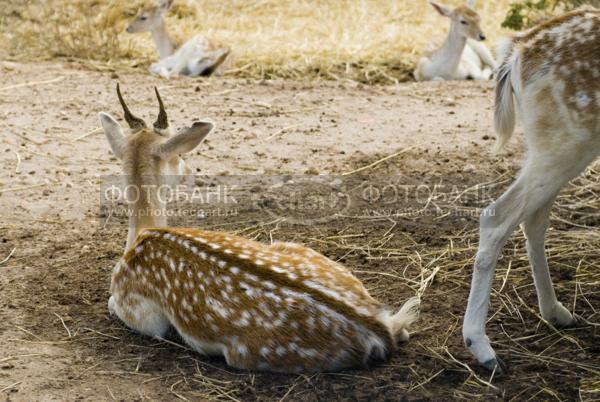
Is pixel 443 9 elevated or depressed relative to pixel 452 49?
elevated

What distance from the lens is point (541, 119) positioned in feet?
13.9

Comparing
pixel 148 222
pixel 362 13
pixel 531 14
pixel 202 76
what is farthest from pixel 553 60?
pixel 362 13

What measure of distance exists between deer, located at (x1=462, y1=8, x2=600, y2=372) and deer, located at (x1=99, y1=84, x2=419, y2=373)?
43 centimetres

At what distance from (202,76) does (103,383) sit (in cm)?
654

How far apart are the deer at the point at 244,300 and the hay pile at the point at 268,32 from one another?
546 cm

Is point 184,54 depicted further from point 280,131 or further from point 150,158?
point 150,158

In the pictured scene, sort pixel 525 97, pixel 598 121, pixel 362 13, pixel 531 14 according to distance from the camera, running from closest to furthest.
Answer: pixel 598 121, pixel 525 97, pixel 531 14, pixel 362 13

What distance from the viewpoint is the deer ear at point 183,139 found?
16.6 ft

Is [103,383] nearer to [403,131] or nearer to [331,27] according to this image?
[403,131]

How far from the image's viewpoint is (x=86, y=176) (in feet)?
23.1

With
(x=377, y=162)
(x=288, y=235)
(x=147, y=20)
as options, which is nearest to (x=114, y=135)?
(x=288, y=235)

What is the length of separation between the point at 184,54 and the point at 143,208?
230 inches

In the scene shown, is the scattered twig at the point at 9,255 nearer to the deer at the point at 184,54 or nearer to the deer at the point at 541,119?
the deer at the point at 541,119

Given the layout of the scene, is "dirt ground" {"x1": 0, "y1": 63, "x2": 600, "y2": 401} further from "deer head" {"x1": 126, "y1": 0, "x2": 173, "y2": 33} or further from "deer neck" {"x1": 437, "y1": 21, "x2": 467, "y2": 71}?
"deer head" {"x1": 126, "y1": 0, "x2": 173, "y2": 33}
